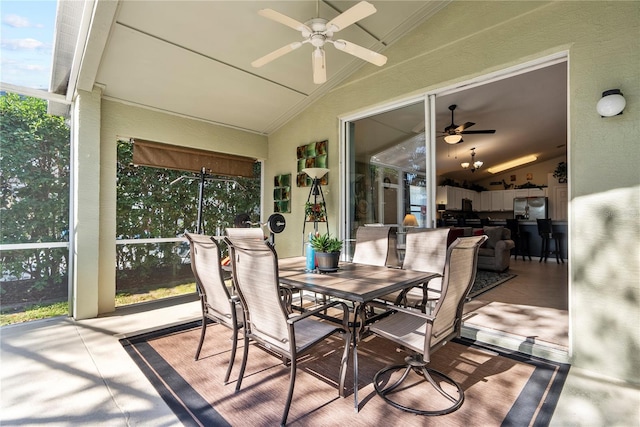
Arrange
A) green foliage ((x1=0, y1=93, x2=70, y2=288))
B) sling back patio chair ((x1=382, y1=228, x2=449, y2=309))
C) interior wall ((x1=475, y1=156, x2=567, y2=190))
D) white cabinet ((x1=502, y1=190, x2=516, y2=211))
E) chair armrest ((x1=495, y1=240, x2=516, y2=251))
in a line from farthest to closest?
white cabinet ((x1=502, y1=190, x2=516, y2=211))
interior wall ((x1=475, y1=156, x2=567, y2=190))
chair armrest ((x1=495, y1=240, x2=516, y2=251))
green foliage ((x1=0, y1=93, x2=70, y2=288))
sling back patio chair ((x1=382, y1=228, x2=449, y2=309))

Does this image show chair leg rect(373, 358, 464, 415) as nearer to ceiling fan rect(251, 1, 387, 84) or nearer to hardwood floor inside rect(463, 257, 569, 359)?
hardwood floor inside rect(463, 257, 569, 359)

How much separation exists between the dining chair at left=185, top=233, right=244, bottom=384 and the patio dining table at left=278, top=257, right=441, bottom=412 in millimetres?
441

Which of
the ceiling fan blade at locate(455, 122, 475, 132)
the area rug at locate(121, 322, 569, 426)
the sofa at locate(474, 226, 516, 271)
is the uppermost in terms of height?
the ceiling fan blade at locate(455, 122, 475, 132)

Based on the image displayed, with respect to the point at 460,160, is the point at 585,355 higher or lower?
lower

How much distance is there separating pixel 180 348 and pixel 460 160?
338 inches

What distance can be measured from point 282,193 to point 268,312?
137 inches

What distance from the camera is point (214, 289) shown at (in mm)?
2357

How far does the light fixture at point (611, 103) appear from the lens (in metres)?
2.17

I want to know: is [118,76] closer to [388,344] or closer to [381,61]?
[381,61]

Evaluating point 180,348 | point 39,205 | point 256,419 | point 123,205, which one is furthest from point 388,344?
point 39,205

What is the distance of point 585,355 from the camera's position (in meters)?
2.34

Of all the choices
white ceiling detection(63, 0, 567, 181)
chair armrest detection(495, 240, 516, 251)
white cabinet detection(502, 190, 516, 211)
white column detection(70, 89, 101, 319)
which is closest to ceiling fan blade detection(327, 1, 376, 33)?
white ceiling detection(63, 0, 567, 181)

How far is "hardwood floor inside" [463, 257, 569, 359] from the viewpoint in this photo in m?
2.71

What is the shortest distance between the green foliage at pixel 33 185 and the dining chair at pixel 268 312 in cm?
305
